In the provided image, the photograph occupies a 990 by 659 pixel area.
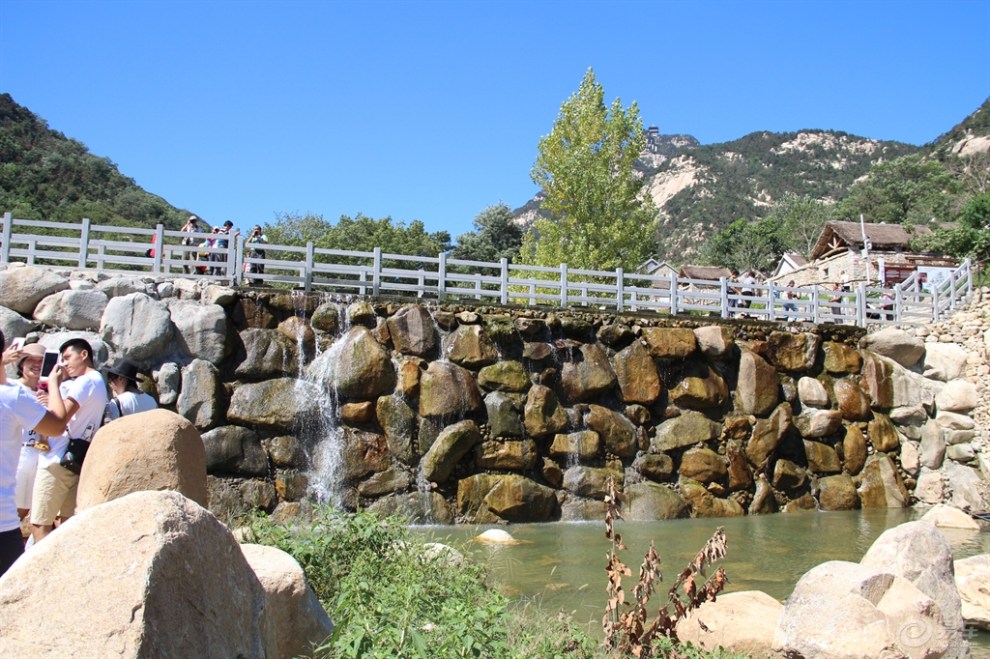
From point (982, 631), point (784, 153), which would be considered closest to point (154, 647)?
point (982, 631)

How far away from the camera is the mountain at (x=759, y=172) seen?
112125mm

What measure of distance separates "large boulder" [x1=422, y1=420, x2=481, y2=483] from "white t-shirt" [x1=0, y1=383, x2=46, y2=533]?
37.4 ft

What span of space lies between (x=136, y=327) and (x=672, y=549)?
10.5 m

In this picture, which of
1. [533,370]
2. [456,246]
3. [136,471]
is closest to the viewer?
[136,471]

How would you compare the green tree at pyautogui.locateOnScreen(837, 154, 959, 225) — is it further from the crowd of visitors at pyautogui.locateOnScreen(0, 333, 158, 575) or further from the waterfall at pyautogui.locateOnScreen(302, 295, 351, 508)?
the crowd of visitors at pyautogui.locateOnScreen(0, 333, 158, 575)

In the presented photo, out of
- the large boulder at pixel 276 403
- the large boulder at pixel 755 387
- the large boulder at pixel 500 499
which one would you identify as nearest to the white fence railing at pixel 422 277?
the large boulder at pixel 755 387

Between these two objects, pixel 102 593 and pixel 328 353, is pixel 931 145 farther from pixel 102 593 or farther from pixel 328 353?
pixel 102 593

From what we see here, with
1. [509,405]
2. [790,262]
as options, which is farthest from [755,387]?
[790,262]

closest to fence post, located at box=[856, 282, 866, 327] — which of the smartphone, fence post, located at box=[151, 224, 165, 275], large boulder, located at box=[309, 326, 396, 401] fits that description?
large boulder, located at box=[309, 326, 396, 401]

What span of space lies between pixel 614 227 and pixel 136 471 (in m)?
23.3

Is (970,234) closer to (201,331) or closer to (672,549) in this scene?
(672,549)

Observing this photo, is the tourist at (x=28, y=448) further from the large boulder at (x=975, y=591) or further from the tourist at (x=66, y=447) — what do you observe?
the large boulder at (x=975, y=591)

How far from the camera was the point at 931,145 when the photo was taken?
111 m

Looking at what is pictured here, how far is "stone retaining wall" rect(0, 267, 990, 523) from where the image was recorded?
48.4 ft
